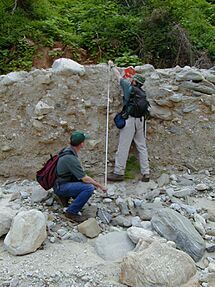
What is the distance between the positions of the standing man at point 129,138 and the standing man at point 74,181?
1344mm

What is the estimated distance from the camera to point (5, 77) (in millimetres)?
7859

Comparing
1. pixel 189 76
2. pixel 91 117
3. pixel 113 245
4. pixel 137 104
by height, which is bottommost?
pixel 113 245

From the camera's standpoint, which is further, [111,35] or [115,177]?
[111,35]

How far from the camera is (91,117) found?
307 inches

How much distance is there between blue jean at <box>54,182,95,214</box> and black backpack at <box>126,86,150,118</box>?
1714 mm

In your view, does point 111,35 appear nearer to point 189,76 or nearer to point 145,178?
point 189,76

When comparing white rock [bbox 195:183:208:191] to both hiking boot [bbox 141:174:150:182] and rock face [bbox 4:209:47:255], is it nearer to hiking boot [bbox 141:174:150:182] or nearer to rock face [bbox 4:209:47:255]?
hiking boot [bbox 141:174:150:182]

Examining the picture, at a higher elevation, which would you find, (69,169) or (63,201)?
(69,169)

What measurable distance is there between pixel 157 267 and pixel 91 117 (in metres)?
3.54

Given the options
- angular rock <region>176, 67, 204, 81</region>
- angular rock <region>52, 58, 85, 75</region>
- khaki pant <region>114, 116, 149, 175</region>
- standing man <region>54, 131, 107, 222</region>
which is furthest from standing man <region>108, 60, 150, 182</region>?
standing man <region>54, 131, 107, 222</region>

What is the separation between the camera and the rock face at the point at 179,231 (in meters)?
5.56

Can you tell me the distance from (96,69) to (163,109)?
141cm

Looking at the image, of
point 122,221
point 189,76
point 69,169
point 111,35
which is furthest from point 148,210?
point 111,35

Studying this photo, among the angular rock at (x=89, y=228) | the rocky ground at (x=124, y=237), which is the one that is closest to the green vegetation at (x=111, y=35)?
the rocky ground at (x=124, y=237)
